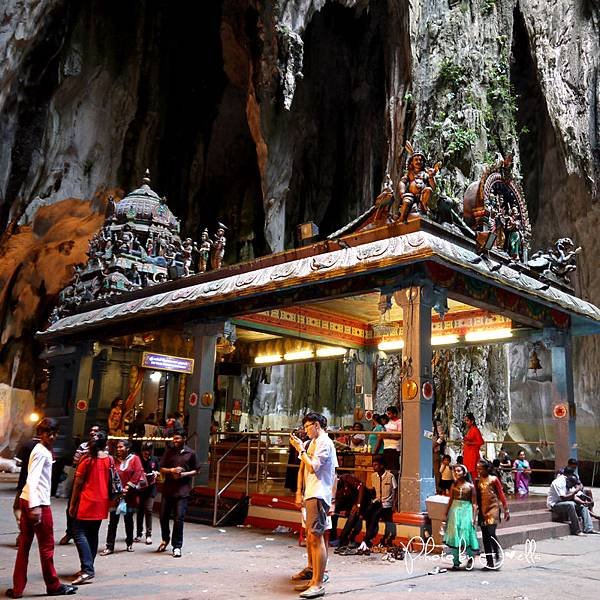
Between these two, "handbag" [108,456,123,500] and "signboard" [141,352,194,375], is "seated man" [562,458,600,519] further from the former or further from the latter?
"handbag" [108,456,123,500]

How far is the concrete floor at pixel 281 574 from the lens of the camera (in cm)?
596

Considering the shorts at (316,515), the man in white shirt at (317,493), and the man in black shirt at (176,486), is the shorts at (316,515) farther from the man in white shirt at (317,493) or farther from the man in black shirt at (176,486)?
the man in black shirt at (176,486)

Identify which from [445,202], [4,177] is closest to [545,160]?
[445,202]

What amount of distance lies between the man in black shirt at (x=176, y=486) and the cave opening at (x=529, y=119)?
24.1 m

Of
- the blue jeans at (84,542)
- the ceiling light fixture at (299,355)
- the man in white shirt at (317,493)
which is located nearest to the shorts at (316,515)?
the man in white shirt at (317,493)

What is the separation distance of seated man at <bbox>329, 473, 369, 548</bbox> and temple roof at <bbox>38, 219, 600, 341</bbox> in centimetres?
309

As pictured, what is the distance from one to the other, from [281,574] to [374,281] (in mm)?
4785

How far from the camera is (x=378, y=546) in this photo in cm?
842

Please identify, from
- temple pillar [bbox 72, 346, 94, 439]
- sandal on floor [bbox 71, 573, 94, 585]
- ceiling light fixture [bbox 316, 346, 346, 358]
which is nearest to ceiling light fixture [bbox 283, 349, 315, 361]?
ceiling light fixture [bbox 316, 346, 346, 358]

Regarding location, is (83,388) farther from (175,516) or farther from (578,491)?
(578,491)

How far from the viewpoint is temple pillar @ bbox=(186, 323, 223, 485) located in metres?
12.4

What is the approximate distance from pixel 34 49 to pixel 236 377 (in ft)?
39.4

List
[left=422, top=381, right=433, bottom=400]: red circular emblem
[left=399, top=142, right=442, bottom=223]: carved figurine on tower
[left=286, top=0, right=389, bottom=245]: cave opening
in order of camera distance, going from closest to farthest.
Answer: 1. [left=422, top=381, right=433, bottom=400]: red circular emblem
2. [left=399, top=142, right=442, bottom=223]: carved figurine on tower
3. [left=286, top=0, right=389, bottom=245]: cave opening

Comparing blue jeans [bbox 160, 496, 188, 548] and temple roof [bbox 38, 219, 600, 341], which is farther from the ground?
temple roof [bbox 38, 219, 600, 341]
